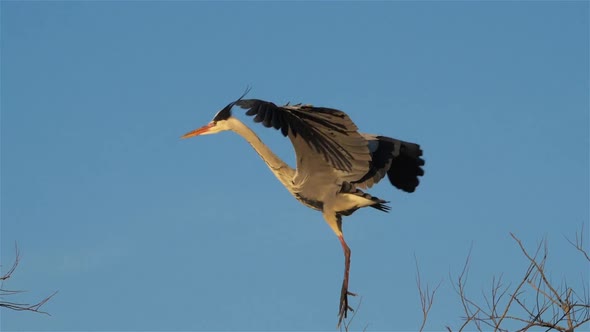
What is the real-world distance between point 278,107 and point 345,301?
1.78 m

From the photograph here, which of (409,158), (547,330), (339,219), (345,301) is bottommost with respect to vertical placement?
(547,330)

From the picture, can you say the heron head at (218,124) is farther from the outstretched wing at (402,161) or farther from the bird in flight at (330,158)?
the outstretched wing at (402,161)

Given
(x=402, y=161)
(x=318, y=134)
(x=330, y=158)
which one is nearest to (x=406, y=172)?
(x=402, y=161)

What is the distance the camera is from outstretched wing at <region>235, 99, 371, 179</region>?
824cm

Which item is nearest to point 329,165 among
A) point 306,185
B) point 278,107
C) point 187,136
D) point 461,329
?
point 306,185

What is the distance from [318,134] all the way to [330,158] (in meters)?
0.29

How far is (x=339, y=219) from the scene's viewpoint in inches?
359

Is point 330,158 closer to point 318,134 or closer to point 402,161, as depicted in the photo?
point 318,134

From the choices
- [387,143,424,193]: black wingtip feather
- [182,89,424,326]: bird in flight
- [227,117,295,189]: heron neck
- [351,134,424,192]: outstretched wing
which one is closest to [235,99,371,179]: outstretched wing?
[182,89,424,326]: bird in flight

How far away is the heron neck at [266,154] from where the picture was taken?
9.16 meters

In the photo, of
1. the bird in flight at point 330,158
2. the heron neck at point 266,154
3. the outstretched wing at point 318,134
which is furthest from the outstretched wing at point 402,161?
the heron neck at point 266,154

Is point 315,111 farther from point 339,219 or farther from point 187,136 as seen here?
point 187,136

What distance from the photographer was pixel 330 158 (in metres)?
8.82

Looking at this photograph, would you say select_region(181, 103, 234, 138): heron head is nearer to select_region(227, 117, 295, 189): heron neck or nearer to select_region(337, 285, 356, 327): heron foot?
select_region(227, 117, 295, 189): heron neck
